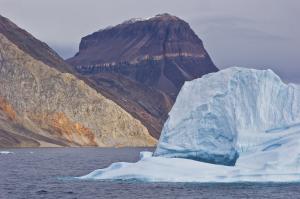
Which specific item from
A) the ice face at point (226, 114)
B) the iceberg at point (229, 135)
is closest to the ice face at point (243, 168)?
the iceberg at point (229, 135)

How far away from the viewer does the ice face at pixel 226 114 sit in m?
63.0

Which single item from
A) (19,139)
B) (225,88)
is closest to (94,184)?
(225,88)

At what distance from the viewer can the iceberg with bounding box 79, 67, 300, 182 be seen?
190 feet

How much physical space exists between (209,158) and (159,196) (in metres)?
11.9

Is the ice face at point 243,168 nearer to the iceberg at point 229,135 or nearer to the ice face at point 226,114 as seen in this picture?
the iceberg at point 229,135

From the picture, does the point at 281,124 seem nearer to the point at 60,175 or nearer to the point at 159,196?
the point at 159,196

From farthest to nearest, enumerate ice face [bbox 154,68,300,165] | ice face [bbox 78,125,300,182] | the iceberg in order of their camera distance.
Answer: ice face [bbox 154,68,300,165] → the iceberg → ice face [bbox 78,125,300,182]

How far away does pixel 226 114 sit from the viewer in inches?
2505

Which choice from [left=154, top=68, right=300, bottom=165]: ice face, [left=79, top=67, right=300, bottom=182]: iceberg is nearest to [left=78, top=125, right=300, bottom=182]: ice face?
[left=79, top=67, right=300, bottom=182]: iceberg

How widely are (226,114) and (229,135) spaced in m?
1.86

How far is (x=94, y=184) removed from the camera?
203 ft

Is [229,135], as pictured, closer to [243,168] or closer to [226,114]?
[226,114]

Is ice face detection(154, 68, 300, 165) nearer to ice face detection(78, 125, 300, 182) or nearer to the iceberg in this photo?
the iceberg

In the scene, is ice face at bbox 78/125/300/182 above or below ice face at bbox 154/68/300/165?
below
